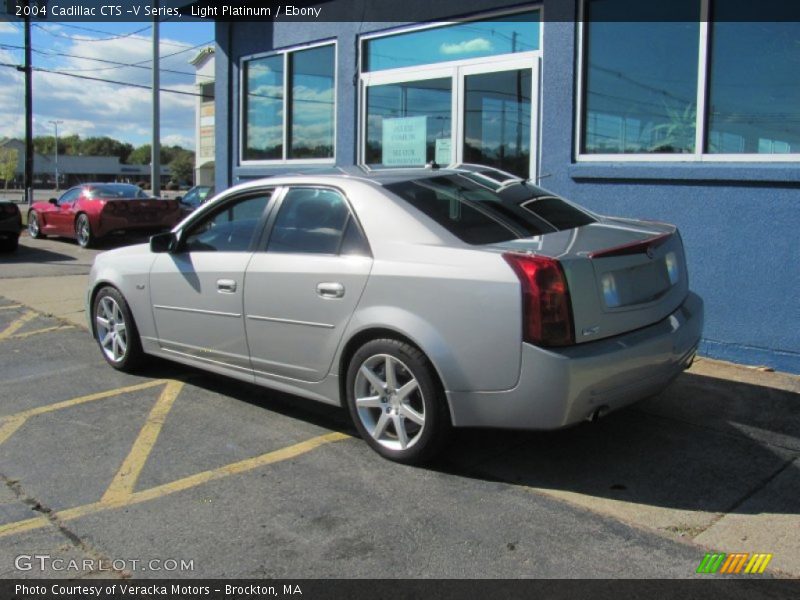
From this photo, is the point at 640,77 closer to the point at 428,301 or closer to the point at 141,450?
the point at 428,301

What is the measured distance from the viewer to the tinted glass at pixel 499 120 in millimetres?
7688

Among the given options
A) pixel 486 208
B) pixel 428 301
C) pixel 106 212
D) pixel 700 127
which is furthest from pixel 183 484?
pixel 106 212

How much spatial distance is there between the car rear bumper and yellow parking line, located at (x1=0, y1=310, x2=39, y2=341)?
18.5ft

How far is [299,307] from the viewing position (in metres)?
4.39

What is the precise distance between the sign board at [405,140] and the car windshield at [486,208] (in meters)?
4.11

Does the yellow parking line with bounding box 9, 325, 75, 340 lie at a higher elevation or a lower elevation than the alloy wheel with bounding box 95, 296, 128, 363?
lower

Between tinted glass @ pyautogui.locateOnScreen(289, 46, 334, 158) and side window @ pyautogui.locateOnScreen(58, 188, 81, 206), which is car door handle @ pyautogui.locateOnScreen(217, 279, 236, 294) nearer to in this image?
tinted glass @ pyautogui.locateOnScreen(289, 46, 334, 158)

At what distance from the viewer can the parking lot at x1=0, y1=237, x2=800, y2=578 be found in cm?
316

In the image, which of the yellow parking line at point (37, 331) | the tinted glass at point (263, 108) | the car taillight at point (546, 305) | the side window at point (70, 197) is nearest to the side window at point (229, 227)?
the car taillight at point (546, 305)

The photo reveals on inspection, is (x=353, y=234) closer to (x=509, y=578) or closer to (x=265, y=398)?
(x=265, y=398)

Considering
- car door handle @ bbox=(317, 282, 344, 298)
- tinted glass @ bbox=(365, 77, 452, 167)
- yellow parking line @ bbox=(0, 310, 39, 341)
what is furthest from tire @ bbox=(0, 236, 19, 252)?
car door handle @ bbox=(317, 282, 344, 298)

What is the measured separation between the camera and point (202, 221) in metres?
5.29

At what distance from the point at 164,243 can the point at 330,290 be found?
175cm

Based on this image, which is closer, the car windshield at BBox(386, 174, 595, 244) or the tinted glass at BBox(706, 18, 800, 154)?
the car windshield at BBox(386, 174, 595, 244)
